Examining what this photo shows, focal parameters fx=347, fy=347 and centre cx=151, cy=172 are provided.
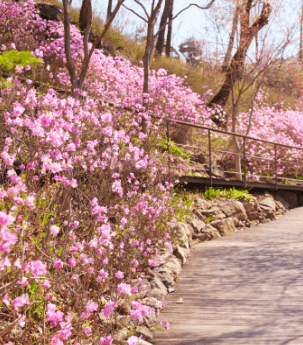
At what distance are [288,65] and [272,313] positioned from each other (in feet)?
43.2

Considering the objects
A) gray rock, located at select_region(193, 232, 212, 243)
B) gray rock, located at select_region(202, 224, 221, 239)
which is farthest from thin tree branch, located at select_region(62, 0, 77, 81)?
gray rock, located at select_region(202, 224, 221, 239)

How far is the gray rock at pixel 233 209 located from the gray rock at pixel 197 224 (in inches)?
49.6

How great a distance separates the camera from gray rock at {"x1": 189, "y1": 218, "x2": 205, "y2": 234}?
22.9 ft

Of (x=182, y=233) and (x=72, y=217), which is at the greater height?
(x=72, y=217)

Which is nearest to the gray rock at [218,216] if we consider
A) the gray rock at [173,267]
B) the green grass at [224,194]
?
the green grass at [224,194]

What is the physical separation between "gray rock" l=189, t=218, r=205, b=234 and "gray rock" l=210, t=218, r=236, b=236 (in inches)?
16.3

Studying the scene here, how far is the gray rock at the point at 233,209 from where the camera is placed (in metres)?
8.41

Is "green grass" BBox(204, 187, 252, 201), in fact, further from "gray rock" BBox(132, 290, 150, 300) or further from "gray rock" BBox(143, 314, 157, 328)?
"gray rock" BBox(143, 314, 157, 328)

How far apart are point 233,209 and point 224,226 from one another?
951mm

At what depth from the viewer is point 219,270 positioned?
5078mm

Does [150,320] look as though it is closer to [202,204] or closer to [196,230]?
[196,230]

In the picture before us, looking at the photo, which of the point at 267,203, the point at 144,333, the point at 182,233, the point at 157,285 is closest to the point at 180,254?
the point at 182,233

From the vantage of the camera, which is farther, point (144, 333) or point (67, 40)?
point (67, 40)

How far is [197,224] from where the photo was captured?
7113mm
